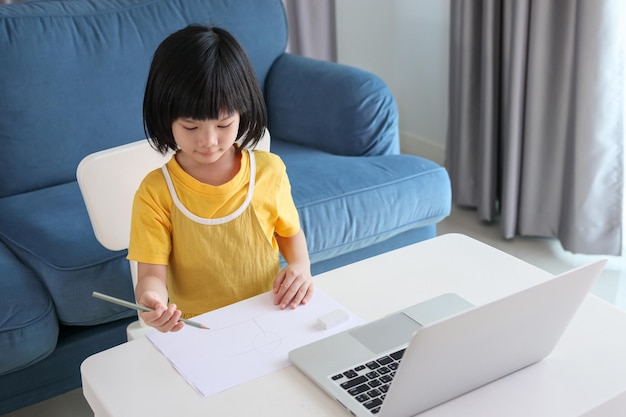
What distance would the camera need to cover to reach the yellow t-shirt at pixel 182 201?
1.30 m

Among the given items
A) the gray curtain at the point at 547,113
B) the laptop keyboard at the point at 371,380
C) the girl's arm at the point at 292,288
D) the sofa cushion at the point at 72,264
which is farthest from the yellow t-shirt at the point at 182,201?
the gray curtain at the point at 547,113

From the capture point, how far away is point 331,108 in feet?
7.89

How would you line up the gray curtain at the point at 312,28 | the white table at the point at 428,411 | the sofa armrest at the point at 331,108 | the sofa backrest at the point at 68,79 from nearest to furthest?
the white table at the point at 428,411, the sofa backrest at the point at 68,79, the sofa armrest at the point at 331,108, the gray curtain at the point at 312,28

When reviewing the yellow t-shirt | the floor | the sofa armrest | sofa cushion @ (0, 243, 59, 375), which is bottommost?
the floor

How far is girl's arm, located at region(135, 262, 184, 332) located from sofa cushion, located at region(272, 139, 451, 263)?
2.37 ft

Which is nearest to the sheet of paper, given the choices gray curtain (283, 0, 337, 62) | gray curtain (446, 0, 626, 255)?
gray curtain (446, 0, 626, 255)

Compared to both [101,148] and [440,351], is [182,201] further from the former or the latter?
[101,148]

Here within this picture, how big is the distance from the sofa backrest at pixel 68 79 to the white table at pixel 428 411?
3.96 feet

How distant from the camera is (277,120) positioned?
8.45 feet

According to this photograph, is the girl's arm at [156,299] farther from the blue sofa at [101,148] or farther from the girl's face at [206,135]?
the blue sofa at [101,148]

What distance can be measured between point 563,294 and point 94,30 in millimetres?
1714

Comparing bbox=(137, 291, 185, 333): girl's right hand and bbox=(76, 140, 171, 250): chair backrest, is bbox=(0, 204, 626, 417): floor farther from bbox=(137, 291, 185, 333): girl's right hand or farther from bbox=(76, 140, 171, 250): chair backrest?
bbox=(137, 291, 185, 333): girl's right hand

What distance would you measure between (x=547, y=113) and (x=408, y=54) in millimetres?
940

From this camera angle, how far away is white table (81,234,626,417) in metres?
0.99
